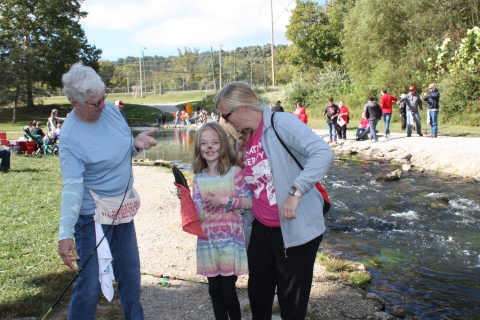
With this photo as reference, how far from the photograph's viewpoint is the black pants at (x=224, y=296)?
328cm

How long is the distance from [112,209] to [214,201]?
2.27 feet

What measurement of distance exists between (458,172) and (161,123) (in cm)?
2986

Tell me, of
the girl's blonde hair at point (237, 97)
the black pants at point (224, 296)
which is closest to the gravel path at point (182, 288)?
the black pants at point (224, 296)

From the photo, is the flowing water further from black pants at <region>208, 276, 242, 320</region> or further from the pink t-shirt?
the pink t-shirt

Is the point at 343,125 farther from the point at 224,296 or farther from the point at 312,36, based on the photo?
the point at 312,36

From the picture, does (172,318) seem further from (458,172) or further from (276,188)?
(458,172)

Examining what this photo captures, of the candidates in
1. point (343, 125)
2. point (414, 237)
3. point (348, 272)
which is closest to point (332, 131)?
point (343, 125)

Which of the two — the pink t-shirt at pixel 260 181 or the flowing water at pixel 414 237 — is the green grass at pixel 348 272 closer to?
the flowing water at pixel 414 237

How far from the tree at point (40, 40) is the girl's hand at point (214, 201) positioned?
37.3 meters

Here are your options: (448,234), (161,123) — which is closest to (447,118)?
(448,234)

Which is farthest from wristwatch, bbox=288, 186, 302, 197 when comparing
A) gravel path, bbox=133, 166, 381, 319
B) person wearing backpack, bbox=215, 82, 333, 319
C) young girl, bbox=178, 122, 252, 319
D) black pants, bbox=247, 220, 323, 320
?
gravel path, bbox=133, 166, 381, 319

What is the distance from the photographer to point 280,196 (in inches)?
111

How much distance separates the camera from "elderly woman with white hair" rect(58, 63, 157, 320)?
2719 mm

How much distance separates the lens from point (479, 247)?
6.98 meters
